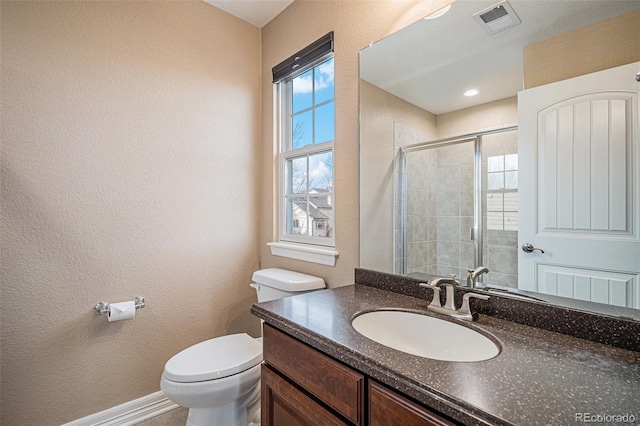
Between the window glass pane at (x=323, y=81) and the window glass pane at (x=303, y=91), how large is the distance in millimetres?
61

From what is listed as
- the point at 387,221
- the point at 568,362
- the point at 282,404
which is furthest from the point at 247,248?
the point at 568,362

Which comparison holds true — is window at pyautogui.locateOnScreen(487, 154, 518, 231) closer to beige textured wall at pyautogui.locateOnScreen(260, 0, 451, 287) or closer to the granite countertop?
the granite countertop

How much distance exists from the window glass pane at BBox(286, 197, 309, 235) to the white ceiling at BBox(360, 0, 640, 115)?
0.92 metres

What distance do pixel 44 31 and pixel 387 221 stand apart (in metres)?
1.90

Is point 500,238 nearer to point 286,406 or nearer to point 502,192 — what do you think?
point 502,192

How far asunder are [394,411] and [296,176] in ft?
5.44

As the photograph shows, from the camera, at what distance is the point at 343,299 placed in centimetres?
121

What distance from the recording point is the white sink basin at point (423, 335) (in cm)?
91

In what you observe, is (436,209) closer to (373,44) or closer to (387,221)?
(387,221)

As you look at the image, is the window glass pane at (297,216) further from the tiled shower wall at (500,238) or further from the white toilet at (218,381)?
the tiled shower wall at (500,238)

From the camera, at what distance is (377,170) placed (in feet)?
4.92

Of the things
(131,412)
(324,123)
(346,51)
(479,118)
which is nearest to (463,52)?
(479,118)

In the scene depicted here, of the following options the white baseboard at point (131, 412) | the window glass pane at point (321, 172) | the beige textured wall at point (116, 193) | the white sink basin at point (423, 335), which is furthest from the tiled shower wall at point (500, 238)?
the white baseboard at point (131, 412)

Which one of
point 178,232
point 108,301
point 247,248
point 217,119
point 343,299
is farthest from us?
point 247,248
